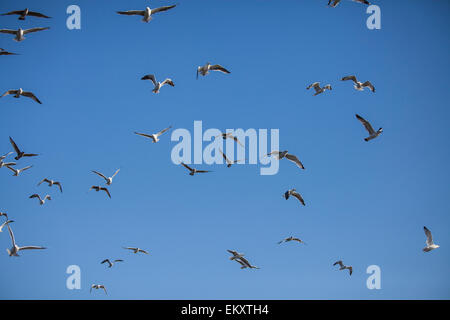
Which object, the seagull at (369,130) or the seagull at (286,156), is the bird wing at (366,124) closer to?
the seagull at (369,130)

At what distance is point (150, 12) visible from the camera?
82.4 ft

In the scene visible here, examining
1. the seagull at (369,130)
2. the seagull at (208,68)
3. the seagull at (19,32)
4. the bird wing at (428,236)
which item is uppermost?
the seagull at (19,32)

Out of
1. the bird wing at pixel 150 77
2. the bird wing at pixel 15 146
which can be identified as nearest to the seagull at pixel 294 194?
the bird wing at pixel 150 77

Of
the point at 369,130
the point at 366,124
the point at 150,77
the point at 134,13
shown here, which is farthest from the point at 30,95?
→ the point at 369,130

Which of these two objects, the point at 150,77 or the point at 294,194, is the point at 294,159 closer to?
the point at 294,194

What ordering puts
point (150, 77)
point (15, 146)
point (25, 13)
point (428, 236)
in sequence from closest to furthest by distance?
point (25, 13) < point (15, 146) < point (150, 77) < point (428, 236)

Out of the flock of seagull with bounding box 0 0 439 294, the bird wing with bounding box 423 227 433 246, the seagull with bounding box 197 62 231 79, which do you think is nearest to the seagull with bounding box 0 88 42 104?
the flock of seagull with bounding box 0 0 439 294

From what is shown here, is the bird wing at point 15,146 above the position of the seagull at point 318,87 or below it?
below

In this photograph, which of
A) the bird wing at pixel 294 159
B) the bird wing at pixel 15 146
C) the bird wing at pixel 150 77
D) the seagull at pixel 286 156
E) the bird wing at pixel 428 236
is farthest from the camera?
the bird wing at pixel 428 236

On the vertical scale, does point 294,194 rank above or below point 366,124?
below

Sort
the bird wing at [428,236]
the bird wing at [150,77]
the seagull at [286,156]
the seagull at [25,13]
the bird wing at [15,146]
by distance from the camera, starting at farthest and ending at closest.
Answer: the bird wing at [428,236]
the bird wing at [150,77]
the bird wing at [15,146]
the seagull at [286,156]
the seagull at [25,13]

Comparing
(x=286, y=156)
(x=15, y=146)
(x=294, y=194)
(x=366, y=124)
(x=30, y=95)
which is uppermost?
(x=30, y=95)
